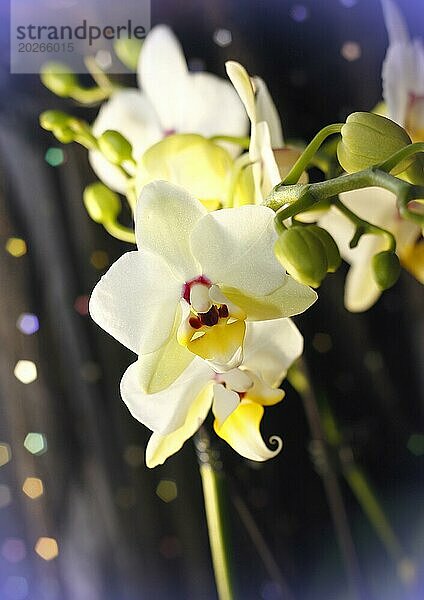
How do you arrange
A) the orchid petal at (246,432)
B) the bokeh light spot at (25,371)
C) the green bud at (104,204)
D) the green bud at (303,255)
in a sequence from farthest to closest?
the bokeh light spot at (25,371) < the green bud at (104,204) < the orchid petal at (246,432) < the green bud at (303,255)

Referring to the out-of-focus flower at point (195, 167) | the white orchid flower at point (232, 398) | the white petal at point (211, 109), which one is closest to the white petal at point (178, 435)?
the white orchid flower at point (232, 398)

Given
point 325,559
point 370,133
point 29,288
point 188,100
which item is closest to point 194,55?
point 188,100

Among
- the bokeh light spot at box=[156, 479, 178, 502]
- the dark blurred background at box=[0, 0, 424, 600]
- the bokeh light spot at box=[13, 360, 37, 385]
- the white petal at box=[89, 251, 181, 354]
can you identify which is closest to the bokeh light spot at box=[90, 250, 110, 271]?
the dark blurred background at box=[0, 0, 424, 600]

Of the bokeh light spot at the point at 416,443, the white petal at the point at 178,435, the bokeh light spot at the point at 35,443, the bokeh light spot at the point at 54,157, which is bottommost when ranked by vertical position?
the bokeh light spot at the point at 416,443

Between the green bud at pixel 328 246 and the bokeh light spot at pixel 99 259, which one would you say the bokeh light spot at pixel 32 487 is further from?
the green bud at pixel 328 246

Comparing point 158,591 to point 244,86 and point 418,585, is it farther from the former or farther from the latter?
point 244,86

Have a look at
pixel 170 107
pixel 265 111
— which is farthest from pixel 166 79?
pixel 265 111
